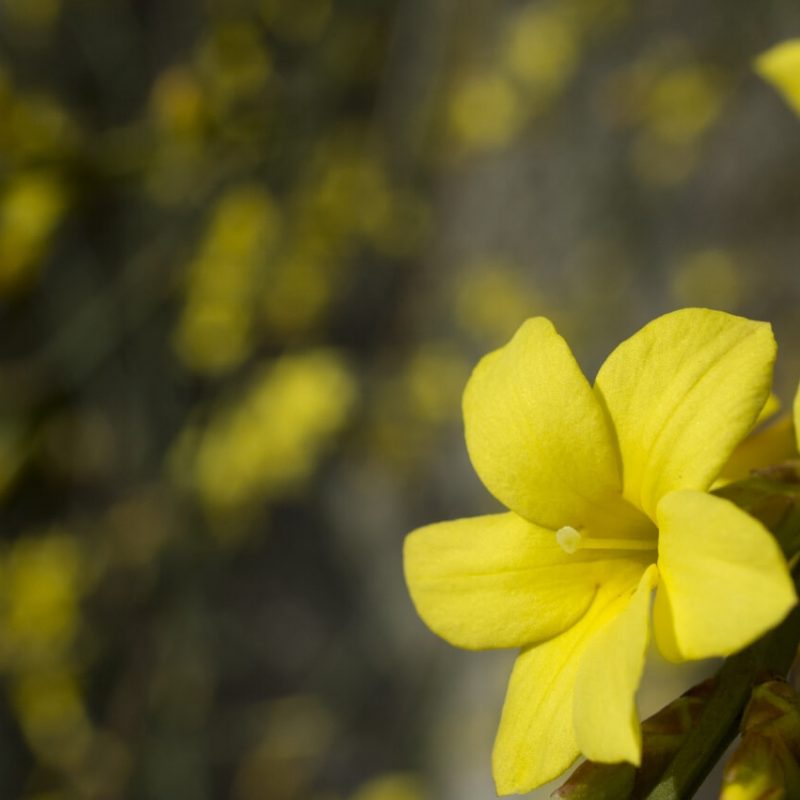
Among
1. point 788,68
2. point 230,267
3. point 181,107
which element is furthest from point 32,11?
point 788,68

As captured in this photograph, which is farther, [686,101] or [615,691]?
[686,101]

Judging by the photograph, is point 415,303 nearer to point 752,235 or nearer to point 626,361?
point 752,235

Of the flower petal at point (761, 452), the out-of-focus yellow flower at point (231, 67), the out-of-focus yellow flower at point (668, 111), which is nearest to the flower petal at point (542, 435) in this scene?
the flower petal at point (761, 452)

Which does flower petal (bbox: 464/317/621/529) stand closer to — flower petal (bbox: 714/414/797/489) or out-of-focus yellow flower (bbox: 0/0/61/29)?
flower petal (bbox: 714/414/797/489)

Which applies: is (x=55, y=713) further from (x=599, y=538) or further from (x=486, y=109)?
(x=486, y=109)

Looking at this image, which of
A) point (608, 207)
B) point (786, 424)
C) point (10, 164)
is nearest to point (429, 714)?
point (608, 207)

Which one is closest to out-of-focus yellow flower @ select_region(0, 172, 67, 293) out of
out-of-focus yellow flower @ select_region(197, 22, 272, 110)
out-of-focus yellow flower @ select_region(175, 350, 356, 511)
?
out-of-focus yellow flower @ select_region(197, 22, 272, 110)

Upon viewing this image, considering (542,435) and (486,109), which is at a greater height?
(486,109)
